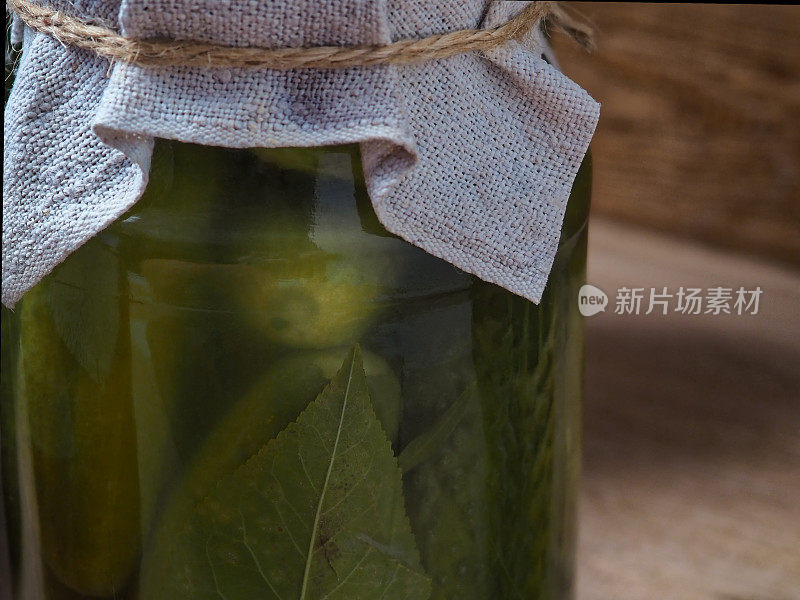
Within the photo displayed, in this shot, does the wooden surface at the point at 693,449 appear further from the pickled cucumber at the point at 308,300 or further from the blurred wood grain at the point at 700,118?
the pickled cucumber at the point at 308,300

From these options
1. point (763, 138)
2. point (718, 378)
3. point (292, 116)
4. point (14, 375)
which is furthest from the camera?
point (763, 138)

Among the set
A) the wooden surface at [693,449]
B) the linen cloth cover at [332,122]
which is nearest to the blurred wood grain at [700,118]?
the wooden surface at [693,449]

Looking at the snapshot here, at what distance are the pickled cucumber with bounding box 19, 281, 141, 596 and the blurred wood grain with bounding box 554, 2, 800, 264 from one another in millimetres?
636

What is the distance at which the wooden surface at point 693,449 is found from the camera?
2.25 feet

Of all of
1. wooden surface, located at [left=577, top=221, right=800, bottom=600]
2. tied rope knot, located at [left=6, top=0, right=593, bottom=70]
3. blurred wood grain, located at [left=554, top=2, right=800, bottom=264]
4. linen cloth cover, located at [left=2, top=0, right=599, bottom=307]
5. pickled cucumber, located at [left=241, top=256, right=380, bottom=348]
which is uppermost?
tied rope knot, located at [left=6, top=0, right=593, bottom=70]

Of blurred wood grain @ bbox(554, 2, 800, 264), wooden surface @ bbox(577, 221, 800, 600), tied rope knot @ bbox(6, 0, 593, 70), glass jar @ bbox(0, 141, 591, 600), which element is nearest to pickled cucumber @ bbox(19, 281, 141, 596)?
glass jar @ bbox(0, 141, 591, 600)

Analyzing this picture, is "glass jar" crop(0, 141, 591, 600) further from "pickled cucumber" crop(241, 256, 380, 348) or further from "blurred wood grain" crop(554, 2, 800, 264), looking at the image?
"blurred wood grain" crop(554, 2, 800, 264)

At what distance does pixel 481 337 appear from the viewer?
17.4 inches

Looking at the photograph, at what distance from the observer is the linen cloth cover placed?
1.19 feet

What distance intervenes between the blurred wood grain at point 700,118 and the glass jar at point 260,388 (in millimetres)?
573

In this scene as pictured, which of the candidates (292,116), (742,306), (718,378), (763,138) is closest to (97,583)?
(292,116)

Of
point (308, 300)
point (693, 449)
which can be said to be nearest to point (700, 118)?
point (693, 449)

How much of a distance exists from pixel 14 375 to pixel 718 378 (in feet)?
1.82

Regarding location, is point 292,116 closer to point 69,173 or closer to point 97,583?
point 69,173
